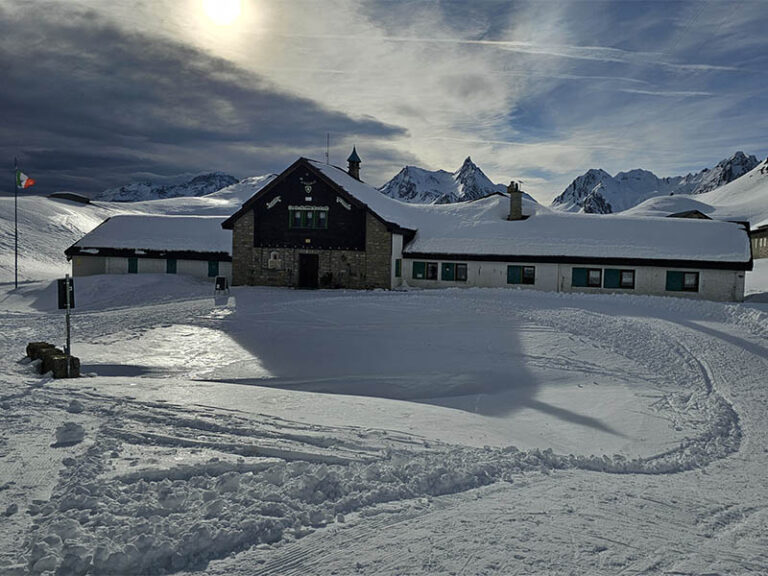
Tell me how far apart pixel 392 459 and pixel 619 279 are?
2405 cm

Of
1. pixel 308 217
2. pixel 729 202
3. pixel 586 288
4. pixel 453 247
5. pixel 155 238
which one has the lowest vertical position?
pixel 586 288

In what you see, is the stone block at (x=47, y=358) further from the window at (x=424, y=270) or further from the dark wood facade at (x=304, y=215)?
the window at (x=424, y=270)

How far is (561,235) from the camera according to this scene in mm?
29578

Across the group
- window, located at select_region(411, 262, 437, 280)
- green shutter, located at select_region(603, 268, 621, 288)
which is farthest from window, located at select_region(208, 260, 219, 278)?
green shutter, located at select_region(603, 268, 621, 288)

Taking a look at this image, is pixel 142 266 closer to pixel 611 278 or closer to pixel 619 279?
pixel 611 278

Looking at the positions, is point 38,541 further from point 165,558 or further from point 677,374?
point 677,374

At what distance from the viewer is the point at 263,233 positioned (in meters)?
30.7

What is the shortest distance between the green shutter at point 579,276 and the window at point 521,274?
201 cm

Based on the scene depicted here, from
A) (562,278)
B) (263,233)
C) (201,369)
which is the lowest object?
(201,369)

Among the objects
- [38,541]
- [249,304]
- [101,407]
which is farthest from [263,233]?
[38,541]

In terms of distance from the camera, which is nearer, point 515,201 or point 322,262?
point 322,262

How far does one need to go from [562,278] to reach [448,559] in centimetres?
2509

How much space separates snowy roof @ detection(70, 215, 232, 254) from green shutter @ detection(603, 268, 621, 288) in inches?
888

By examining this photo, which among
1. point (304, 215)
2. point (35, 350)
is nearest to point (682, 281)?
point (304, 215)
